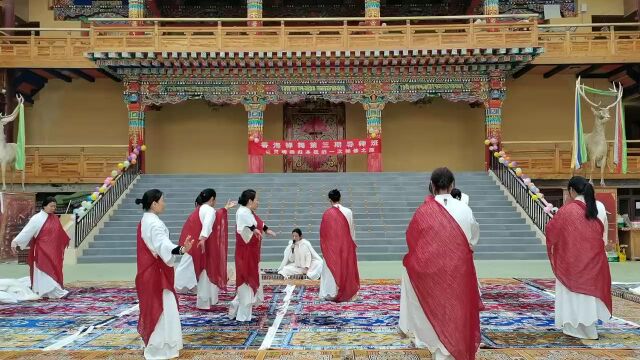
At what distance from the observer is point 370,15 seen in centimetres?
1778

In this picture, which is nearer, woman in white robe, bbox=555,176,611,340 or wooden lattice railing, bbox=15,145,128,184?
woman in white robe, bbox=555,176,611,340

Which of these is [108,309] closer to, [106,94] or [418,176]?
[418,176]

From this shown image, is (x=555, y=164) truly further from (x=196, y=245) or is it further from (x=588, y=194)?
(x=196, y=245)

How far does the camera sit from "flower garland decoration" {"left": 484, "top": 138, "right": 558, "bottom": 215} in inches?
517

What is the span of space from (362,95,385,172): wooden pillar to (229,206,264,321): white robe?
36.7 feet

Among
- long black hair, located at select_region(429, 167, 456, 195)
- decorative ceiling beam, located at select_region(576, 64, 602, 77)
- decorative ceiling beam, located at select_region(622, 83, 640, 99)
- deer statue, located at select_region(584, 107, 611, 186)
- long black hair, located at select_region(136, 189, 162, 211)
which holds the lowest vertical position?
long black hair, located at select_region(136, 189, 162, 211)

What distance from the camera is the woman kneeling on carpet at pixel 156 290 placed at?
473cm

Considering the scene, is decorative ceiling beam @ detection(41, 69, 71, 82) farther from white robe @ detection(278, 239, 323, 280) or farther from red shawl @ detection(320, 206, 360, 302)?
red shawl @ detection(320, 206, 360, 302)

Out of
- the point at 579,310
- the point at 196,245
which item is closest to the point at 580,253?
the point at 579,310

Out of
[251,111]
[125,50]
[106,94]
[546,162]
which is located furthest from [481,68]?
[106,94]

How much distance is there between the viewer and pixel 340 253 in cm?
758

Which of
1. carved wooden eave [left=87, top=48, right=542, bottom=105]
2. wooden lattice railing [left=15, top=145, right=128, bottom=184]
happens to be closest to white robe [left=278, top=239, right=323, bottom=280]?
carved wooden eave [left=87, top=48, right=542, bottom=105]

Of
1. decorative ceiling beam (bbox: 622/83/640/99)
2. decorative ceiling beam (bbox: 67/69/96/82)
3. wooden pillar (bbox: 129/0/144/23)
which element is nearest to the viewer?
wooden pillar (bbox: 129/0/144/23)

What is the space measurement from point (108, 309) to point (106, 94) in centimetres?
1525
